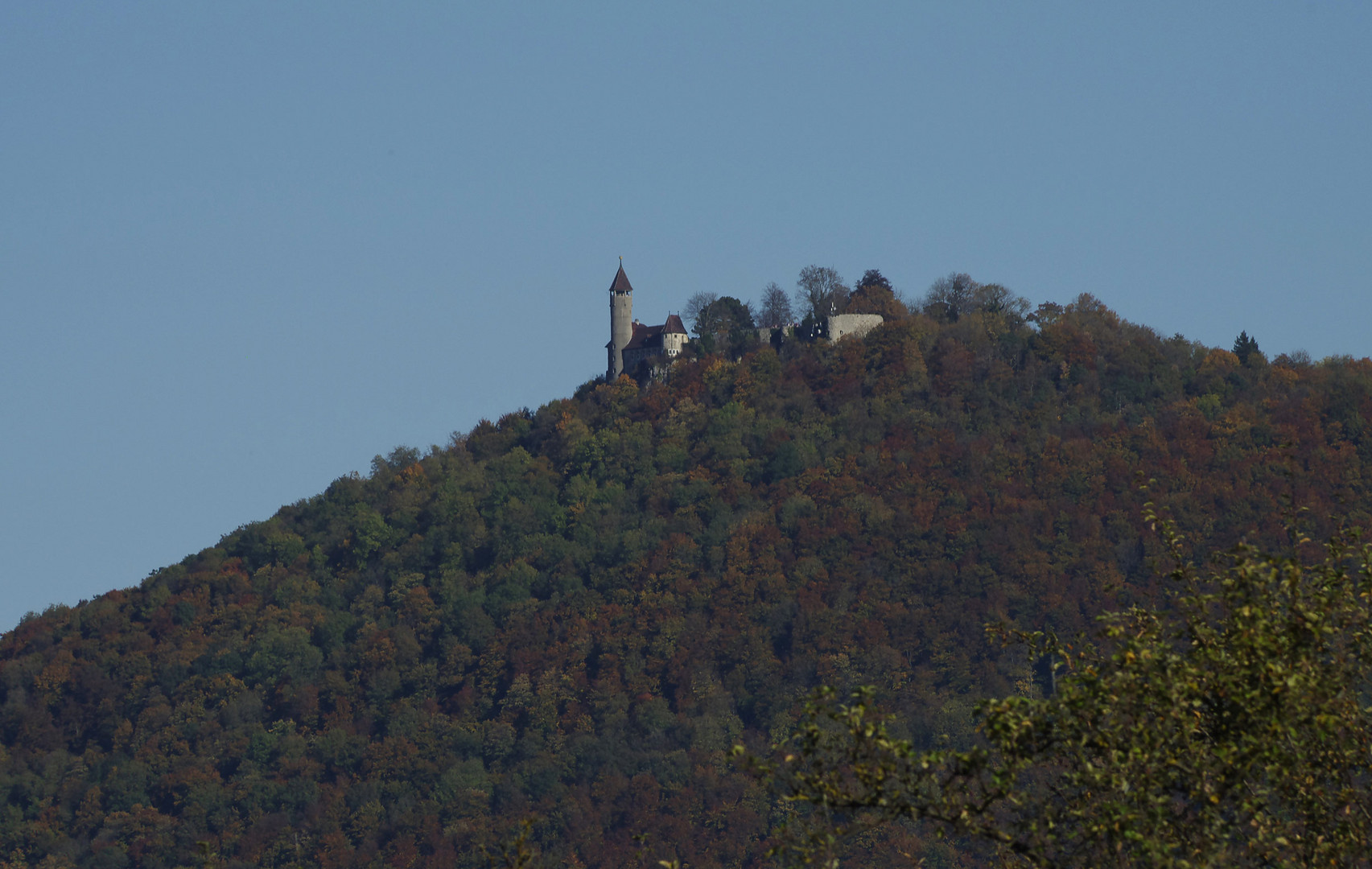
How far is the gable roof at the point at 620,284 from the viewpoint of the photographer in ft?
311

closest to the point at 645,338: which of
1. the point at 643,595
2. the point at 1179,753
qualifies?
the point at 643,595

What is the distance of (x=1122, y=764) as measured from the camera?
11.0m

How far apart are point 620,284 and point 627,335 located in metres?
2.82

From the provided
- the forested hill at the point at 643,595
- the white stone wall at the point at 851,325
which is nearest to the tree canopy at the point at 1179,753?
the forested hill at the point at 643,595

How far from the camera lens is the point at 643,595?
88.3 meters

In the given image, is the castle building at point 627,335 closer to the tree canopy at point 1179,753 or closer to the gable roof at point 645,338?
the gable roof at point 645,338

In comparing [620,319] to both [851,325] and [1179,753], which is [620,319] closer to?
[851,325]

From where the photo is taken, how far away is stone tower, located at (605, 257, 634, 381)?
311 feet

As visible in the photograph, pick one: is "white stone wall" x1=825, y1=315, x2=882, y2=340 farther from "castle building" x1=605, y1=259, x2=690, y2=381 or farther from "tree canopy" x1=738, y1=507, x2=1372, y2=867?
"tree canopy" x1=738, y1=507, x2=1372, y2=867

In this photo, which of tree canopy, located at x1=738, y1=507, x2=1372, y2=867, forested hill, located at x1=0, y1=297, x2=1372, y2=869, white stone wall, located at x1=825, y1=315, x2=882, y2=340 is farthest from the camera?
white stone wall, located at x1=825, y1=315, x2=882, y2=340

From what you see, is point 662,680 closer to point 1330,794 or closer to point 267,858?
point 267,858

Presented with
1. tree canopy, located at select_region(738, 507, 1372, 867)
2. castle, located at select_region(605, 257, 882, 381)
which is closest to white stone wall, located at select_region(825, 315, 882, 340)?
castle, located at select_region(605, 257, 882, 381)

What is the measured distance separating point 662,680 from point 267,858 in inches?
791

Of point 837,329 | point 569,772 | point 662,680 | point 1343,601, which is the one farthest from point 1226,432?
point 1343,601
